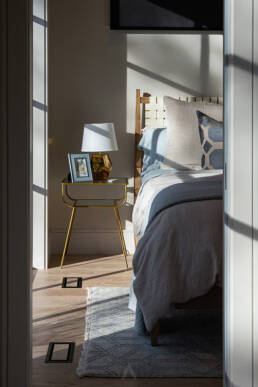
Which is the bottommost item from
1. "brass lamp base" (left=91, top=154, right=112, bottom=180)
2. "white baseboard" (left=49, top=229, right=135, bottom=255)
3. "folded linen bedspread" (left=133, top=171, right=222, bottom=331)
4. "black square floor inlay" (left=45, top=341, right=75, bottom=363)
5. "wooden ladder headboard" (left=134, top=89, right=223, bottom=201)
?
"black square floor inlay" (left=45, top=341, right=75, bottom=363)

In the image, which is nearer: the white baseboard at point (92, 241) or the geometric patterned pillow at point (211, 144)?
the geometric patterned pillow at point (211, 144)

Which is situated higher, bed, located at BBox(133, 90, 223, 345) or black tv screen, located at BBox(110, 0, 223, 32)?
black tv screen, located at BBox(110, 0, 223, 32)

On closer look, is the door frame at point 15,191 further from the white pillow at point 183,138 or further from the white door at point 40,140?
the white pillow at point 183,138

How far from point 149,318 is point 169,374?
1.04 ft

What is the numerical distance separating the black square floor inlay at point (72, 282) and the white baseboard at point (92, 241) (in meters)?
0.83

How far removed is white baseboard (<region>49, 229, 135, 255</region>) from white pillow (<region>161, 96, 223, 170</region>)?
87 cm

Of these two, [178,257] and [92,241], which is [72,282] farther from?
[178,257]

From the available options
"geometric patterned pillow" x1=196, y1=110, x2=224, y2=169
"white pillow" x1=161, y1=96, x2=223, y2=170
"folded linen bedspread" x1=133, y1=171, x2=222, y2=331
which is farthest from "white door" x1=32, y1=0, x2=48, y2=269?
"folded linen bedspread" x1=133, y1=171, x2=222, y2=331

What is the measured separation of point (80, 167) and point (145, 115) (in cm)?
82

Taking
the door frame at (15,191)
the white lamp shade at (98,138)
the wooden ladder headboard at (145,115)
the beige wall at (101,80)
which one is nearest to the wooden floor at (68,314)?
the beige wall at (101,80)

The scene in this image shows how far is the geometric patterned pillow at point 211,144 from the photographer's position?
13.4 feet

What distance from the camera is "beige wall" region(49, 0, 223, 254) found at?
4898 mm

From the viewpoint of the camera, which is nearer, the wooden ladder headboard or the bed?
the bed

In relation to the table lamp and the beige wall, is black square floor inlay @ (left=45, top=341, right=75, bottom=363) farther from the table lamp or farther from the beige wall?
the beige wall
